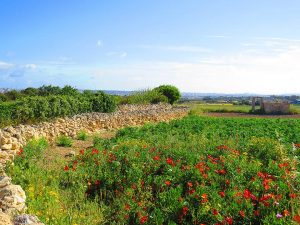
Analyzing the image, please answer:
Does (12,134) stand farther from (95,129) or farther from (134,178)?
(95,129)

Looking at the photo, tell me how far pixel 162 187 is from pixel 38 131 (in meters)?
7.23

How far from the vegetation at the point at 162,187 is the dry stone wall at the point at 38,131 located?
1.40 ft

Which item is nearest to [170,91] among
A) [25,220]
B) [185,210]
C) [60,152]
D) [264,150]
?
[60,152]

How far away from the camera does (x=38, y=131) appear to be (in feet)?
47.2

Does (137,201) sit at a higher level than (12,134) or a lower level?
lower

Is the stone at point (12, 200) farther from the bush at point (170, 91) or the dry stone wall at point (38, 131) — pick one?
the bush at point (170, 91)

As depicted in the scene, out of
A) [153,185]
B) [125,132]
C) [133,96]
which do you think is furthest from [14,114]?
[133,96]

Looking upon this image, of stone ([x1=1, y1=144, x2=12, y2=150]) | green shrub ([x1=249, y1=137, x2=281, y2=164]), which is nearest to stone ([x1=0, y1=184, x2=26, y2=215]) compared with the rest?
stone ([x1=1, y1=144, x2=12, y2=150])

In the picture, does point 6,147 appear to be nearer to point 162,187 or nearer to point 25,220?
point 162,187

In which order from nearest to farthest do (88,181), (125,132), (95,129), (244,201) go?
1. (244,201)
2. (88,181)
3. (125,132)
4. (95,129)

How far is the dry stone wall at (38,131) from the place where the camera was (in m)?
6.00

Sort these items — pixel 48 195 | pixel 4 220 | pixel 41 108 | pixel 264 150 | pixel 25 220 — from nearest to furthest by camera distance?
1. pixel 4 220
2. pixel 25 220
3. pixel 48 195
4. pixel 264 150
5. pixel 41 108

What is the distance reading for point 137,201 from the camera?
8.02 meters

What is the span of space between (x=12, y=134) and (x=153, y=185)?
493 cm
